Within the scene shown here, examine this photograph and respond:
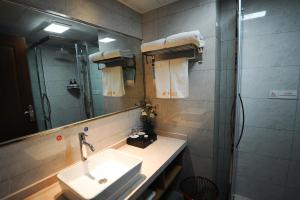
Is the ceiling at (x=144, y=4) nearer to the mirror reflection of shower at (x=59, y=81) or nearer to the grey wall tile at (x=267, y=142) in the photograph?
the mirror reflection of shower at (x=59, y=81)

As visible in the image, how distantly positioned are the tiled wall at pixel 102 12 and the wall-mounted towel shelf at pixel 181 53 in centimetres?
40

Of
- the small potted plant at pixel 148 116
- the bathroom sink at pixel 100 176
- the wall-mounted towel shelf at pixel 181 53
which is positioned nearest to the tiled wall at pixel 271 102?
the wall-mounted towel shelf at pixel 181 53

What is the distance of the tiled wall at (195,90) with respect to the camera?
1484 millimetres

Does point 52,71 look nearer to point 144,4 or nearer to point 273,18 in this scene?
point 144,4

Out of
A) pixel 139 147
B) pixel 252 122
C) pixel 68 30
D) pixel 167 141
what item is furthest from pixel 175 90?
pixel 68 30

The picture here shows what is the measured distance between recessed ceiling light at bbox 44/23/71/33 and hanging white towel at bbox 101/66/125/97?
47cm

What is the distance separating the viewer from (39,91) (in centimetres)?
108

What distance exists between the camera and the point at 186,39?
1347mm

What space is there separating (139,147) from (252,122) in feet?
3.97

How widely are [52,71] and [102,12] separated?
73 cm

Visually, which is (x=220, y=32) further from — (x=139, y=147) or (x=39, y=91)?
(x=39, y=91)

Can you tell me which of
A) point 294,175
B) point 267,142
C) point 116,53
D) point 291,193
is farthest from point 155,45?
point 291,193

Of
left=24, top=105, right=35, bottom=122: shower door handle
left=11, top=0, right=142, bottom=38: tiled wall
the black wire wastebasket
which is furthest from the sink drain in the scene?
left=11, top=0, right=142, bottom=38: tiled wall

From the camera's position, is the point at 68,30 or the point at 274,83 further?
the point at 274,83
